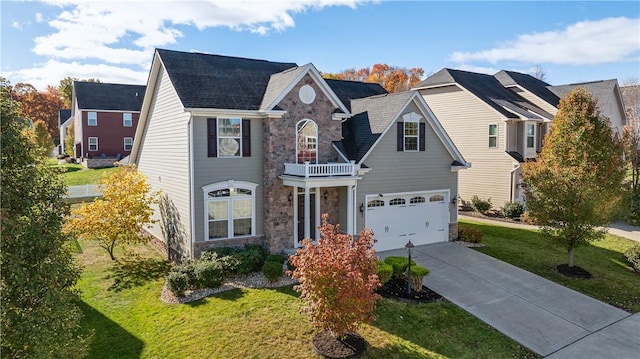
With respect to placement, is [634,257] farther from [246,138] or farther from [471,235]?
[246,138]

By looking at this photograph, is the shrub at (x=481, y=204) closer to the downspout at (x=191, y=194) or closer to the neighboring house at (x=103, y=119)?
the downspout at (x=191, y=194)

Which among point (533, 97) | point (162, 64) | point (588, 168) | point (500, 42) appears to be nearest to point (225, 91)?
point (162, 64)

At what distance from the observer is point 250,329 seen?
34.7ft

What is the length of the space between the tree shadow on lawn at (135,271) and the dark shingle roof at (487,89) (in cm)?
2190

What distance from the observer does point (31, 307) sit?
6387 millimetres

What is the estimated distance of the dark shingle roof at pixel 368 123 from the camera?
17547 millimetres

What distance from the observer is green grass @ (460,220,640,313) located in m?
13.9

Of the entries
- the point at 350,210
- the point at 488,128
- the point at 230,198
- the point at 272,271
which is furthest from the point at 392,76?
the point at 272,271

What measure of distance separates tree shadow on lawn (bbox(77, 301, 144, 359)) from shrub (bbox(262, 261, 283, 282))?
14.4ft

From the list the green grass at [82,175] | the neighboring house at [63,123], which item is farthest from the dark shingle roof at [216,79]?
the neighboring house at [63,123]

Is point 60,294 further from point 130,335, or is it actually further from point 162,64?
point 162,64

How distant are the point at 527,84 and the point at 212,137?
27.1m

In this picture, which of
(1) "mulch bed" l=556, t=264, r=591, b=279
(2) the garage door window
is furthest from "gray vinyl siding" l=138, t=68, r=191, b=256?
(1) "mulch bed" l=556, t=264, r=591, b=279

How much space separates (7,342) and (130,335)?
4.86m
